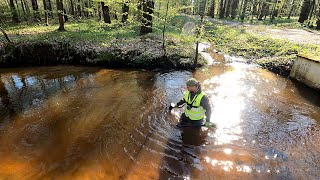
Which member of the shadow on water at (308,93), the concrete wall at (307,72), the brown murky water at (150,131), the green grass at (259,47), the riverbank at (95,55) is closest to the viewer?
the brown murky water at (150,131)

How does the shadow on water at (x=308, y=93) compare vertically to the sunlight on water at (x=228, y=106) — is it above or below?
above

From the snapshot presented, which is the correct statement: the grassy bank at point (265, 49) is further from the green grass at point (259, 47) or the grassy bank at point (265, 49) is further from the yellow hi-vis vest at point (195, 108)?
the yellow hi-vis vest at point (195, 108)

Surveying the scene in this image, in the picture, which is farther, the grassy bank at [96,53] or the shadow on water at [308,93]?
the grassy bank at [96,53]

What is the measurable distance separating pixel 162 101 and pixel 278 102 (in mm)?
3998

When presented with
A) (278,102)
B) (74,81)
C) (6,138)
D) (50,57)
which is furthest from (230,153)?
(50,57)

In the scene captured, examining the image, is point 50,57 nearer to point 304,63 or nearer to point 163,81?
point 163,81

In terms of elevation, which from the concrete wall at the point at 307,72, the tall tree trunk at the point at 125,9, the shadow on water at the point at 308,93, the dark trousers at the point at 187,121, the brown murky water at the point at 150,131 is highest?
the tall tree trunk at the point at 125,9

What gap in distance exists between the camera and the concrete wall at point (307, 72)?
9125mm

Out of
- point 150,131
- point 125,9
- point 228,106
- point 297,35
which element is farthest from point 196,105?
point 297,35

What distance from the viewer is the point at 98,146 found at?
19.2 feet

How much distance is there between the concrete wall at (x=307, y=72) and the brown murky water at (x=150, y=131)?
1.22ft

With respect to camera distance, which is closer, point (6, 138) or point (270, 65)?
point (6, 138)

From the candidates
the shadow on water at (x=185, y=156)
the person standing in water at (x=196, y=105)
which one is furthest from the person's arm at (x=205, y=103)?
the shadow on water at (x=185, y=156)

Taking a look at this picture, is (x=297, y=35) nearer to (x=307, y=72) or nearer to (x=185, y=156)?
(x=307, y=72)
